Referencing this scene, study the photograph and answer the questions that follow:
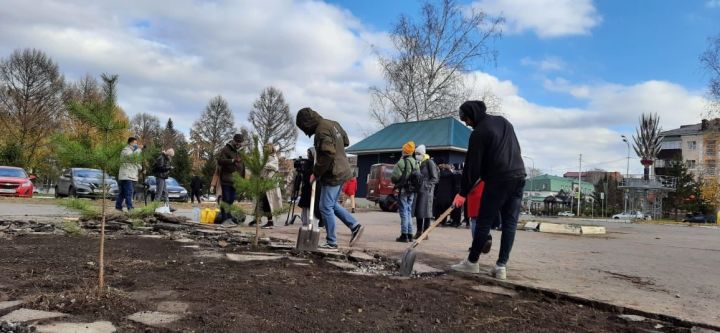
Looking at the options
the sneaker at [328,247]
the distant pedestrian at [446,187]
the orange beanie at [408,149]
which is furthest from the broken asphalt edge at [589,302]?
the distant pedestrian at [446,187]

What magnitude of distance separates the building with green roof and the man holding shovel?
74.7 feet

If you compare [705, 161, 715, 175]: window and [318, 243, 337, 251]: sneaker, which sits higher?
[705, 161, 715, 175]: window

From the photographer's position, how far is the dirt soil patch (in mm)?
3191

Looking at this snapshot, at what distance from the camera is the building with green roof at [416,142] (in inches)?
1230

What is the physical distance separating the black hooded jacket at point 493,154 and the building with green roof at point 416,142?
77.9 ft

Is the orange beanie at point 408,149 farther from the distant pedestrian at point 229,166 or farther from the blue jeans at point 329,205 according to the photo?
the distant pedestrian at point 229,166

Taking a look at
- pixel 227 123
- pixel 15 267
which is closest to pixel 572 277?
pixel 15 267

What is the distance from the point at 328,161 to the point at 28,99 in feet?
134

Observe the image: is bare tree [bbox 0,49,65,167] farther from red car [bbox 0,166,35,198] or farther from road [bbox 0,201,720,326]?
road [bbox 0,201,720,326]

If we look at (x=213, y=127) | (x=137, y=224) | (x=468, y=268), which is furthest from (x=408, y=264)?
(x=213, y=127)

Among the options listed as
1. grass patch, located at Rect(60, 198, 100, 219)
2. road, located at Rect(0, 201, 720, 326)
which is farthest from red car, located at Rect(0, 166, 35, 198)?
grass patch, located at Rect(60, 198, 100, 219)

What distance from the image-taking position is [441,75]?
35000 mm

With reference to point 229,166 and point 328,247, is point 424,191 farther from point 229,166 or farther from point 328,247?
point 229,166

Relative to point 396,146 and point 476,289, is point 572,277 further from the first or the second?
point 396,146
